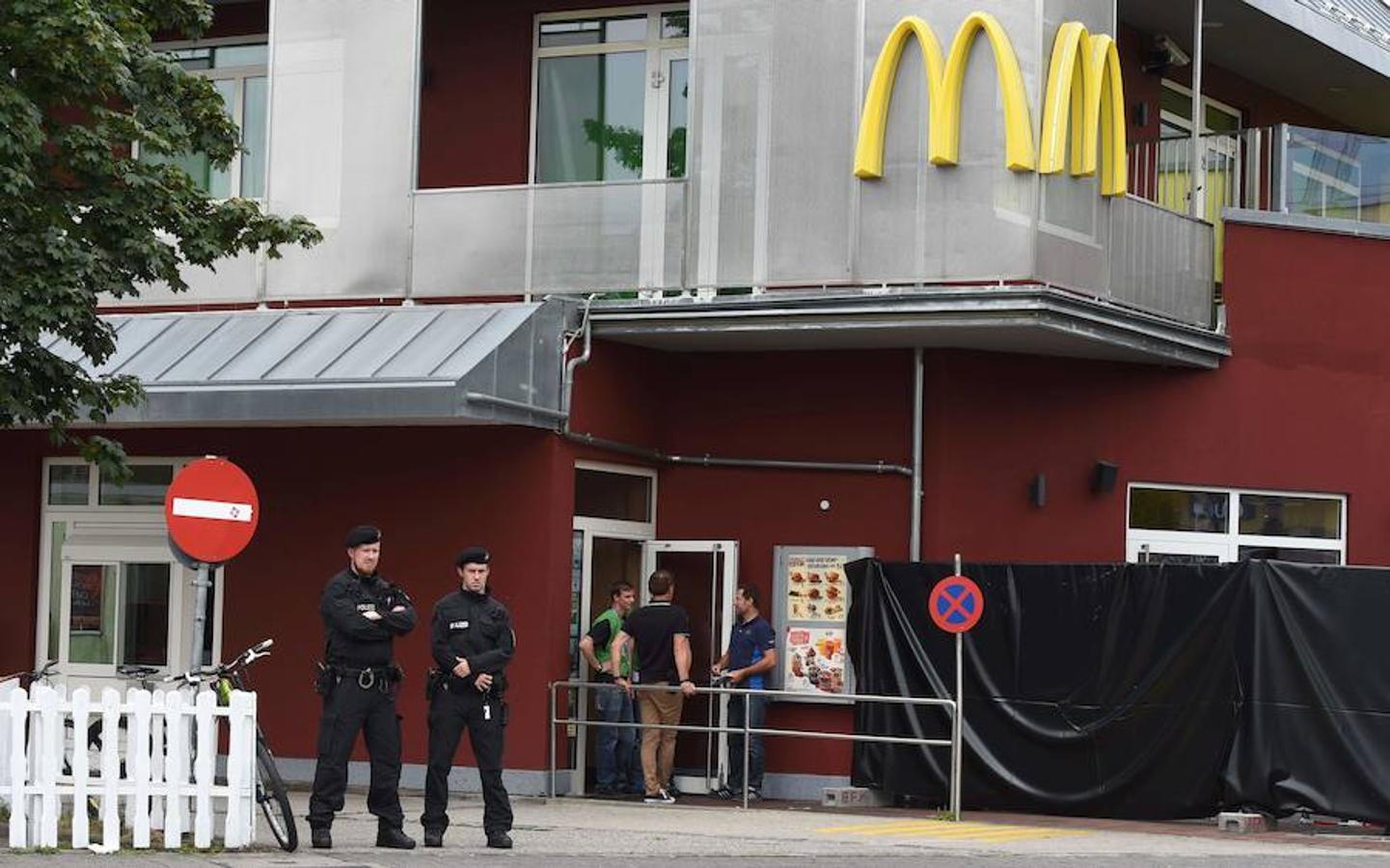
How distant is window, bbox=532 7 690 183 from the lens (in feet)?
71.1

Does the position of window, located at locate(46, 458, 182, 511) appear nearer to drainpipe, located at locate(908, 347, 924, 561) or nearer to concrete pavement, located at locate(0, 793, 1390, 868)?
concrete pavement, located at locate(0, 793, 1390, 868)

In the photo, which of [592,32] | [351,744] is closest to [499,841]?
[351,744]

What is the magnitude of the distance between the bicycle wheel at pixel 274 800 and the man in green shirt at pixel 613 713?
5.55 metres

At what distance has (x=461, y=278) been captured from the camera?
2067 cm

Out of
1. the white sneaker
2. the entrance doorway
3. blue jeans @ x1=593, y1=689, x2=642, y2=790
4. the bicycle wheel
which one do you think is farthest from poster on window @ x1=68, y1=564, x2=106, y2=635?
the bicycle wheel

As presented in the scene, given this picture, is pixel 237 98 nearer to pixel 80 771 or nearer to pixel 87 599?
pixel 87 599

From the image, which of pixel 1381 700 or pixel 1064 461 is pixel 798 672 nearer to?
pixel 1064 461

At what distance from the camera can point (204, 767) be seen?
14.5m

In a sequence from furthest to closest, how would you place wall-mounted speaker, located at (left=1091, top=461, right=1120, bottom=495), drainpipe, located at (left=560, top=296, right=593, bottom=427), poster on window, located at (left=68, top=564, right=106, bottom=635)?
poster on window, located at (left=68, top=564, right=106, bottom=635) < wall-mounted speaker, located at (left=1091, top=461, right=1120, bottom=495) < drainpipe, located at (left=560, top=296, right=593, bottom=427)

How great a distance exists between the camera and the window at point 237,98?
22.6 m

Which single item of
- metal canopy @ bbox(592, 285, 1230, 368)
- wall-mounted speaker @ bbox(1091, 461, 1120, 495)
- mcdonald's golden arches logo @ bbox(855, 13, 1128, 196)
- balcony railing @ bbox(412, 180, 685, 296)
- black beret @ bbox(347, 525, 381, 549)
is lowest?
black beret @ bbox(347, 525, 381, 549)

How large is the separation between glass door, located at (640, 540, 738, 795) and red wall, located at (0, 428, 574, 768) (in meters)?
1.47

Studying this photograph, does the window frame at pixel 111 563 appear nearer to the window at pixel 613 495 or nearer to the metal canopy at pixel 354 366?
the metal canopy at pixel 354 366

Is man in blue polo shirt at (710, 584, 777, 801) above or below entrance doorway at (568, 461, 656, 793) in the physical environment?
below
